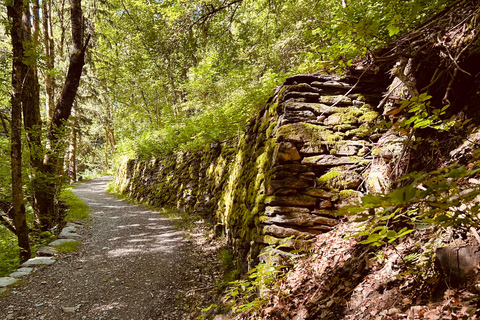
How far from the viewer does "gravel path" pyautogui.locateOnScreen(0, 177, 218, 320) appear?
3.95 metres

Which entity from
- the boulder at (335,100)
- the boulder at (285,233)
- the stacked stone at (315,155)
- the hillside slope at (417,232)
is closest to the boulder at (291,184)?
the stacked stone at (315,155)

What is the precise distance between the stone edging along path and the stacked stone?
484 centimetres

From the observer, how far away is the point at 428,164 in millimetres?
2580

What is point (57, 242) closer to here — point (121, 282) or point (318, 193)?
point (121, 282)

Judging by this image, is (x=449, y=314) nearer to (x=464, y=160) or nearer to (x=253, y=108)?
(x=464, y=160)

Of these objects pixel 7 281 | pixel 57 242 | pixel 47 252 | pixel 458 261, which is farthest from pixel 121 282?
pixel 458 261

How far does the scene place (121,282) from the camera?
15.6 feet

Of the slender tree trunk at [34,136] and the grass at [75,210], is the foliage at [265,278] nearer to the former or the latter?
the slender tree trunk at [34,136]

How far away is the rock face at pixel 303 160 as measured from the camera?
135 inches

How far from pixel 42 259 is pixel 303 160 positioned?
237 inches

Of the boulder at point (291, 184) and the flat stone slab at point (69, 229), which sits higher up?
the boulder at point (291, 184)

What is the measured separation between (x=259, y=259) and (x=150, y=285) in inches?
94.8

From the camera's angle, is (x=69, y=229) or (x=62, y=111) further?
(x=69, y=229)

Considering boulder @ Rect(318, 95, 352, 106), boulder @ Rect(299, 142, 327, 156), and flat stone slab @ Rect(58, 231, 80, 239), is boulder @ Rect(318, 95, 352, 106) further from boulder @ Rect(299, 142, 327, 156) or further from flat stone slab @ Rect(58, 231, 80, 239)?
flat stone slab @ Rect(58, 231, 80, 239)
